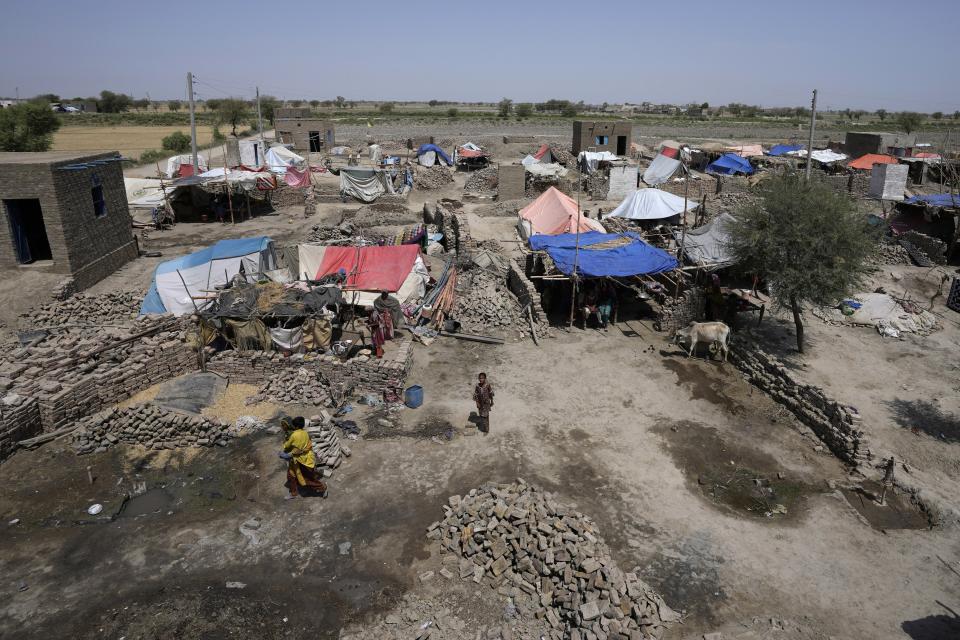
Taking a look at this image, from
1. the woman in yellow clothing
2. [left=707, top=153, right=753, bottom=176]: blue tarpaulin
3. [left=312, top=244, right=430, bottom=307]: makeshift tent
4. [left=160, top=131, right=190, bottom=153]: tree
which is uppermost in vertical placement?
[left=160, top=131, right=190, bottom=153]: tree

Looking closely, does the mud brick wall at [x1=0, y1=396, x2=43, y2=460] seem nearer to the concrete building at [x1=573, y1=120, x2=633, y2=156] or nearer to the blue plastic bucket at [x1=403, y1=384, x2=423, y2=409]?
the blue plastic bucket at [x1=403, y1=384, x2=423, y2=409]

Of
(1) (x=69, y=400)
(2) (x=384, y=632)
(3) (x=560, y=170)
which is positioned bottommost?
(2) (x=384, y=632)

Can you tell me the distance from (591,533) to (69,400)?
28.3 ft

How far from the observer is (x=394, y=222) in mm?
23766

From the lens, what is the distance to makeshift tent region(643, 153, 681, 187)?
30609 mm

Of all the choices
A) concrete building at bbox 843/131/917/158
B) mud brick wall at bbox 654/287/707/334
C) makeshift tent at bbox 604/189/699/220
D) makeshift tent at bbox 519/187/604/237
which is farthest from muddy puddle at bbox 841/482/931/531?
concrete building at bbox 843/131/917/158

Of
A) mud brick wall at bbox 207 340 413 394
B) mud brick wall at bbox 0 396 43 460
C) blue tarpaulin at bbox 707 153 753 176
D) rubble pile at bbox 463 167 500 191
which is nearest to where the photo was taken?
mud brick wall at bbox 0 396 43 460

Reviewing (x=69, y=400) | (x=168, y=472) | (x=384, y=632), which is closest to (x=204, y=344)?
(x=69, y=400)

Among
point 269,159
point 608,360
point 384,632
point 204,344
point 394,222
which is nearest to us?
point 384,632

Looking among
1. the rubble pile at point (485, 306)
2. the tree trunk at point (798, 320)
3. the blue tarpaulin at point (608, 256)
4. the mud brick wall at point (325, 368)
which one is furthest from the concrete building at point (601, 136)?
the mud brick wall at point (325, 368)

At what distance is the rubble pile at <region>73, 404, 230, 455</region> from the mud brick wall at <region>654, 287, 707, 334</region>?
32.1 ft

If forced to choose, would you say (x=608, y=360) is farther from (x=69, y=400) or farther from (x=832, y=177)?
(x=832, y=177)

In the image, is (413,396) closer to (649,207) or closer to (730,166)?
(649,207)

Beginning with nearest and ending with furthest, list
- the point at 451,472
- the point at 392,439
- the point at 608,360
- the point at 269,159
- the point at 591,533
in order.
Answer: the point at 591,533 < the point at 451,472 < the point at 392,439 < the point at 608,360 < the point at 269,159
